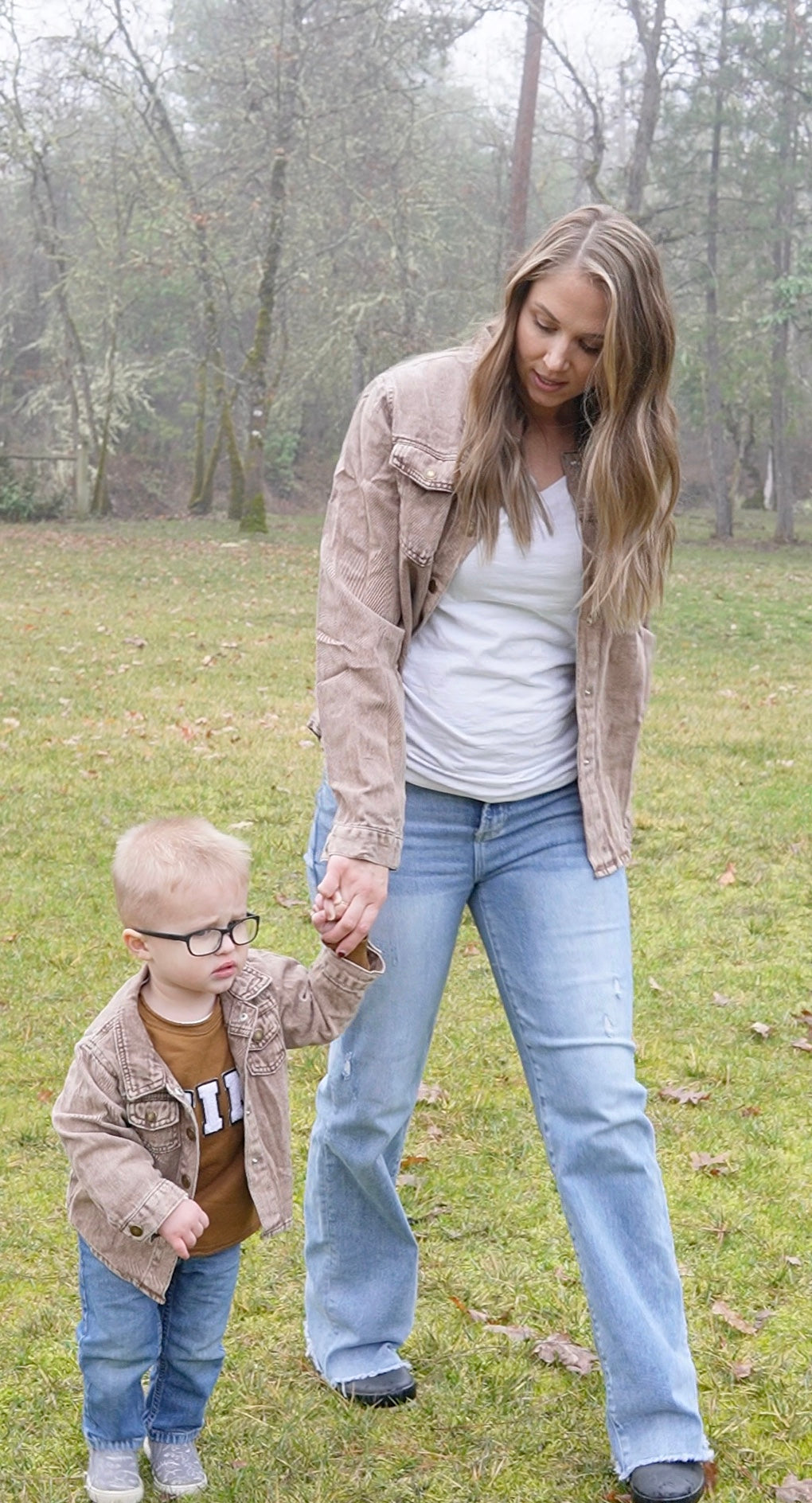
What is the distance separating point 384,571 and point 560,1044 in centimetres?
86

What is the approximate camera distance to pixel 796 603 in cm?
1839

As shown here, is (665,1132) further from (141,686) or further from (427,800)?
(141,686)

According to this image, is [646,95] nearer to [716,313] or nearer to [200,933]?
[716,313]

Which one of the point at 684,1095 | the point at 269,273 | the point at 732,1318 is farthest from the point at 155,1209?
the point at 269,273

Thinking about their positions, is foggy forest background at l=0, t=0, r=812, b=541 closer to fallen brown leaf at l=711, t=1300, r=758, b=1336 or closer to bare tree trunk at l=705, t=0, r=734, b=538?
bare tree trunk at l=705, t=0, r=734, b=538

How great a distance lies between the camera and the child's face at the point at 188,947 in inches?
96.4

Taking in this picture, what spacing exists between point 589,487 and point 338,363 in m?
29.5

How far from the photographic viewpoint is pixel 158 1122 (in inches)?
98.0

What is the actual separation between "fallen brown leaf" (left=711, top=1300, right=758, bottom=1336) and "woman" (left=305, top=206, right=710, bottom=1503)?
2.66 ft

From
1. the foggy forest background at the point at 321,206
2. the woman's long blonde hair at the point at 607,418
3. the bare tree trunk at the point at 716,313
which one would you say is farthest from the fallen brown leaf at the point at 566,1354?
the bare tree trunk at the point at 716,313

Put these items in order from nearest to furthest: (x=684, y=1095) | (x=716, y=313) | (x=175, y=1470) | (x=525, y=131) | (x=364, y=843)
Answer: (x=364, y=843), (x=175, y=1470), (x=684, y=1095), (x=525, y=131), (x=716, y=313)

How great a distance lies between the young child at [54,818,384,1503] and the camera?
245 centimetres

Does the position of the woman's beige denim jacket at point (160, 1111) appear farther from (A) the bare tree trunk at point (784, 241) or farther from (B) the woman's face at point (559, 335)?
(A) the bare tree trunk at point (784, 241)

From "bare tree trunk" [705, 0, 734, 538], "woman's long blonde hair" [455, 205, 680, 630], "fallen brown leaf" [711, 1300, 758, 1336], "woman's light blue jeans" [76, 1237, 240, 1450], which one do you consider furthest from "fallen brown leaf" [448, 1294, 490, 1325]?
"bare tree trunk" [705, 0, 734, 538]
